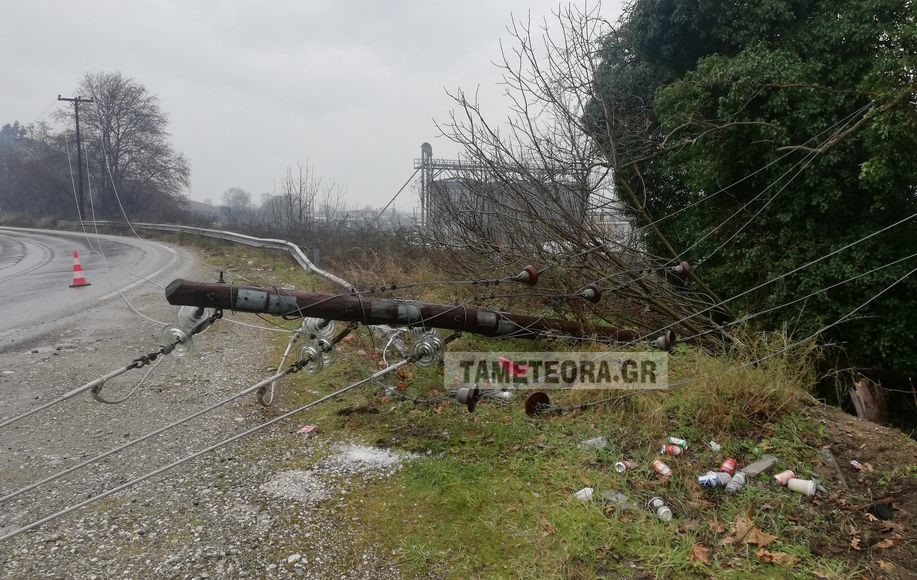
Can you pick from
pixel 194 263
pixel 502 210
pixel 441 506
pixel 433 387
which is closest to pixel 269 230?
pixel 194 263

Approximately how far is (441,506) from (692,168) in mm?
7229

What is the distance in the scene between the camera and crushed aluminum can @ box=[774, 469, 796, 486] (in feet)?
10.2

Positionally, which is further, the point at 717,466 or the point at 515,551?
the point at 717,466

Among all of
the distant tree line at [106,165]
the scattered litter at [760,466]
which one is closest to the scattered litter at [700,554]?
the scattered litter at [760,466]

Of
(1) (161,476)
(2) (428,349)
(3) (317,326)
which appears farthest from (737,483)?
(1) (161,476)

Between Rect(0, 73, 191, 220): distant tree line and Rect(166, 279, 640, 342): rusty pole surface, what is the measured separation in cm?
1287

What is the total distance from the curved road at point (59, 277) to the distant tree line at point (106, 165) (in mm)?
1931

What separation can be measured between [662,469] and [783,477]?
702 mm

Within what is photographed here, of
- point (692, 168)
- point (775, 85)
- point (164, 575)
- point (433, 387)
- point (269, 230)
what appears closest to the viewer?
point (164, 575)

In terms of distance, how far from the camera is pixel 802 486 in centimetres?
303

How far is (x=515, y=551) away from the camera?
255 centimetres

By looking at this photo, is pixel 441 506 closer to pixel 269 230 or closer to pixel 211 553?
pixel 211 553

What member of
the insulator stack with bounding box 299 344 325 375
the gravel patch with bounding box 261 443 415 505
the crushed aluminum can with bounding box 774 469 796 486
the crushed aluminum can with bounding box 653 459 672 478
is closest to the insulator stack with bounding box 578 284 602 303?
the crushed aluminum can with bounding box 653 459 672 478

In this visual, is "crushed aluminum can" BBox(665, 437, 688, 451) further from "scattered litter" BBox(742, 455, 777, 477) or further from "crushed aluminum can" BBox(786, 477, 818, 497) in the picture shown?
"crushed aluminum can" BBox(786, 477, 818, 497)
